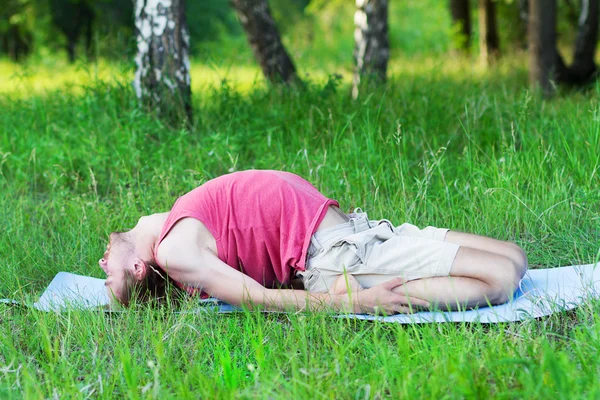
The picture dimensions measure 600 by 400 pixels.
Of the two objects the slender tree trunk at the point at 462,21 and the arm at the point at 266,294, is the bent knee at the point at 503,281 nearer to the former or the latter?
the arm at the point at 266,294

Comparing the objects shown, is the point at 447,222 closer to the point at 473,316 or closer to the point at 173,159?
the point at 473,316

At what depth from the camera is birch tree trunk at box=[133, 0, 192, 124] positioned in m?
5.52

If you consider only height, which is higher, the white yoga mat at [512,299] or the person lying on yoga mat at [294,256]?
the person lying on yoga mat at [294,256]

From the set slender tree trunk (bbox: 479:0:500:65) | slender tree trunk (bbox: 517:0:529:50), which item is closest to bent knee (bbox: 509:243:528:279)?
slender tree trunk (bbox: 517:0:529:50)

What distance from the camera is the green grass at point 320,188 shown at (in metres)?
2.41

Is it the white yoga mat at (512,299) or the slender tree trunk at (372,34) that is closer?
the white yoga mat at (512,299)

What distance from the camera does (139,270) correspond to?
3201mm

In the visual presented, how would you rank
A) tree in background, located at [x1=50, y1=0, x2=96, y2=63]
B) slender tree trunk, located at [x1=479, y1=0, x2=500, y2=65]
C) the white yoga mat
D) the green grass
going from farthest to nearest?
tree in background, located at [x1=50, y1=0, x2=96, y2=63] → slender tree trunk, located at [x1=479, y1=0, x2=500, y2=65] → the white yoga mat → the green grass

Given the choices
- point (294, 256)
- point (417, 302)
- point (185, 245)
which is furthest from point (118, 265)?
point (417, 302)

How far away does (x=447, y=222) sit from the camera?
404 centimetres

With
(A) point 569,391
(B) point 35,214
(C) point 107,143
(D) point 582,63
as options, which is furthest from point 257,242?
(D) point 582,63

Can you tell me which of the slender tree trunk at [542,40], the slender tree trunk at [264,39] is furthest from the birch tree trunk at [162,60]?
the slender tree trunk at [542,40]

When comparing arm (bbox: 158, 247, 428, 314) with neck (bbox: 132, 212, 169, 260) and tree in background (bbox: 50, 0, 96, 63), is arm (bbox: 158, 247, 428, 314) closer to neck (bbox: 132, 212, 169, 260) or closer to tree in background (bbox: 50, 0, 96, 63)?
neck (bbox: 132, 212, 169, 260)

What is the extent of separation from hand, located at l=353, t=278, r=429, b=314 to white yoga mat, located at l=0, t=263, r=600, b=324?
1.4 inches
